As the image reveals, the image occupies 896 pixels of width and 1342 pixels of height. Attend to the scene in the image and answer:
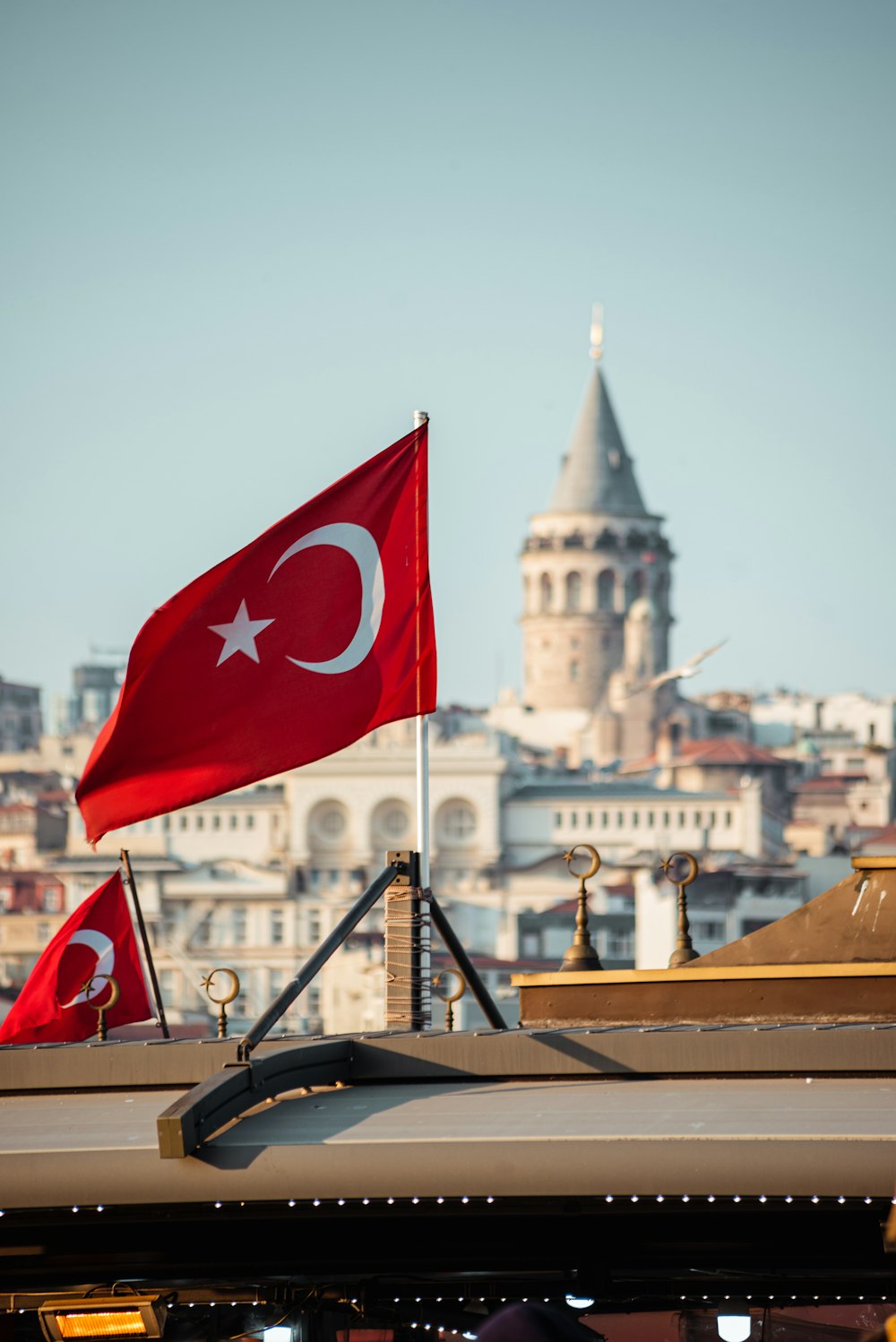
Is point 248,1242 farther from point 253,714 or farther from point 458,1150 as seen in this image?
point 253,714

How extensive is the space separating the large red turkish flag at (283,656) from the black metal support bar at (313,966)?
580 millimetres

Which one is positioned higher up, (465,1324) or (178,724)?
(178,724)

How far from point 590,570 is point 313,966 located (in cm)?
14504

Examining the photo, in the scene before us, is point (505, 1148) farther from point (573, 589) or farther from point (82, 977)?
point (573, 589)

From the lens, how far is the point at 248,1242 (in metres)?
7.41

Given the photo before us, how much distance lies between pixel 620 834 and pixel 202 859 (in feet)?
66.5

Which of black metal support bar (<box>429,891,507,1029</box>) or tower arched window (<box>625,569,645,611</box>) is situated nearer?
black metal support bar (<box>429,891,507,1029</box>)

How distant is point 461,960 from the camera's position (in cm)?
906

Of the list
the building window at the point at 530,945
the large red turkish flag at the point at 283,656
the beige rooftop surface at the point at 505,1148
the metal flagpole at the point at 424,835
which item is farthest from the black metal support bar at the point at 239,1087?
the building window at the point at 530,945

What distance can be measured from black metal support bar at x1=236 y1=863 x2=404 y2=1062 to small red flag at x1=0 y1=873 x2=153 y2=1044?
18.2 feet

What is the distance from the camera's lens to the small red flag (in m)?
14.0

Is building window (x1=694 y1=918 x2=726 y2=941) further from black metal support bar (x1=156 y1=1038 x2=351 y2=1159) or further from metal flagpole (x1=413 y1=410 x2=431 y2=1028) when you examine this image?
black metal support bar (x1=156 y1=1038 x2=351 y2=1159)

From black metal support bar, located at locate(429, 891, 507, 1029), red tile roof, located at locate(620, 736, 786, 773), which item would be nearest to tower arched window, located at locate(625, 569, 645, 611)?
red tile roof, located at locate(620, 736, 786, 773)

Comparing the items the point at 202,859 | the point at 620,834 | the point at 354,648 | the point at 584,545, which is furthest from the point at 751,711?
the point at 354,648
